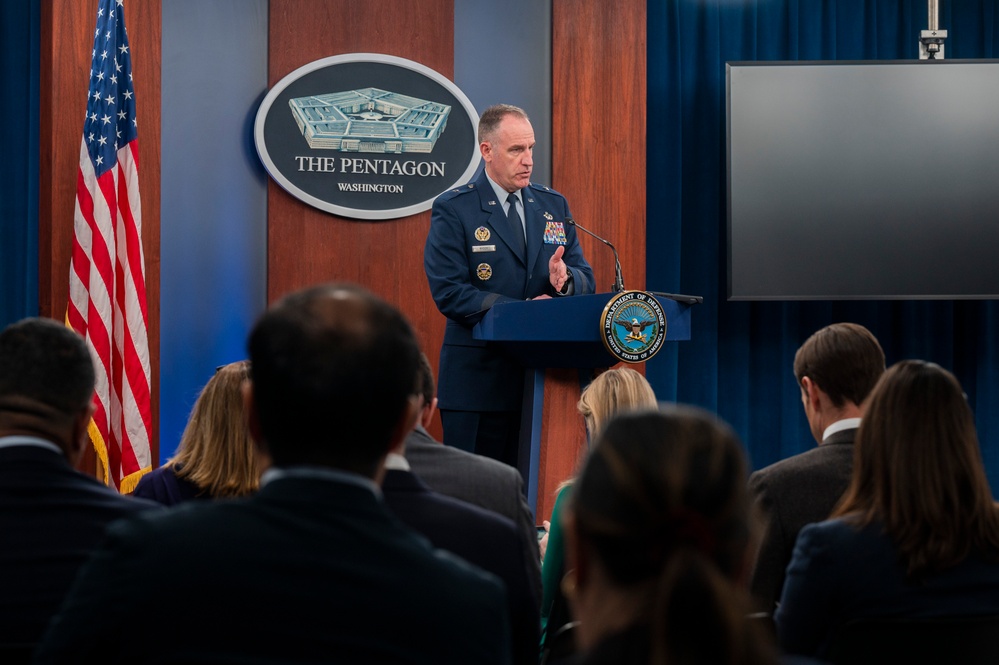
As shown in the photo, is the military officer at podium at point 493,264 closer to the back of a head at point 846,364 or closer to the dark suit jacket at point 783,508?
the back of a head at point 846,364

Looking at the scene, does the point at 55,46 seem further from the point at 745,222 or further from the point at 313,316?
the point at 313,316

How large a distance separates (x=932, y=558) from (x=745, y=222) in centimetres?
387

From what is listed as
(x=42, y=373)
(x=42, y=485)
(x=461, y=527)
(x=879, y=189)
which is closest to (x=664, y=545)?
(x=461, y=527)

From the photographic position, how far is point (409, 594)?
42.1 inches

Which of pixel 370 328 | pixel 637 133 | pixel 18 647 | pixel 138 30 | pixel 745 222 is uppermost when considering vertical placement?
pixel 138 30

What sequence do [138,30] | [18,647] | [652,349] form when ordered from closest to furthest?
[18,647]
[652,349]
[138,30]

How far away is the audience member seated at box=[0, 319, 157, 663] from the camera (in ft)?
4.81

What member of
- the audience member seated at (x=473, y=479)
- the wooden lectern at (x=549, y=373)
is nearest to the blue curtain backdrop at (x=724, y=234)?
the wooden lectern at (x=549, y=373)

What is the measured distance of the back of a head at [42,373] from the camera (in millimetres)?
1662

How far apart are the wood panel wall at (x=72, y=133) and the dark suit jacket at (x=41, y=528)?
337 centimetres

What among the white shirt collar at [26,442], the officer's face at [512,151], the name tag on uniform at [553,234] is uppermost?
the officer's face at [512,151]

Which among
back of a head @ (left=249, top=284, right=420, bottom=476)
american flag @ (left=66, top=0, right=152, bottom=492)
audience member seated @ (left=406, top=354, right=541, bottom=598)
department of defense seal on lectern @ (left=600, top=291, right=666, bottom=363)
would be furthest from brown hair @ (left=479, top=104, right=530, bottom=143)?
back of a head @ (left=249, top=284, right=420, bottom=476)

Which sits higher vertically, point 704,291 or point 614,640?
point 704,291

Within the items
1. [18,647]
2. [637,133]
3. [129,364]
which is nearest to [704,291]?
[637,133]
